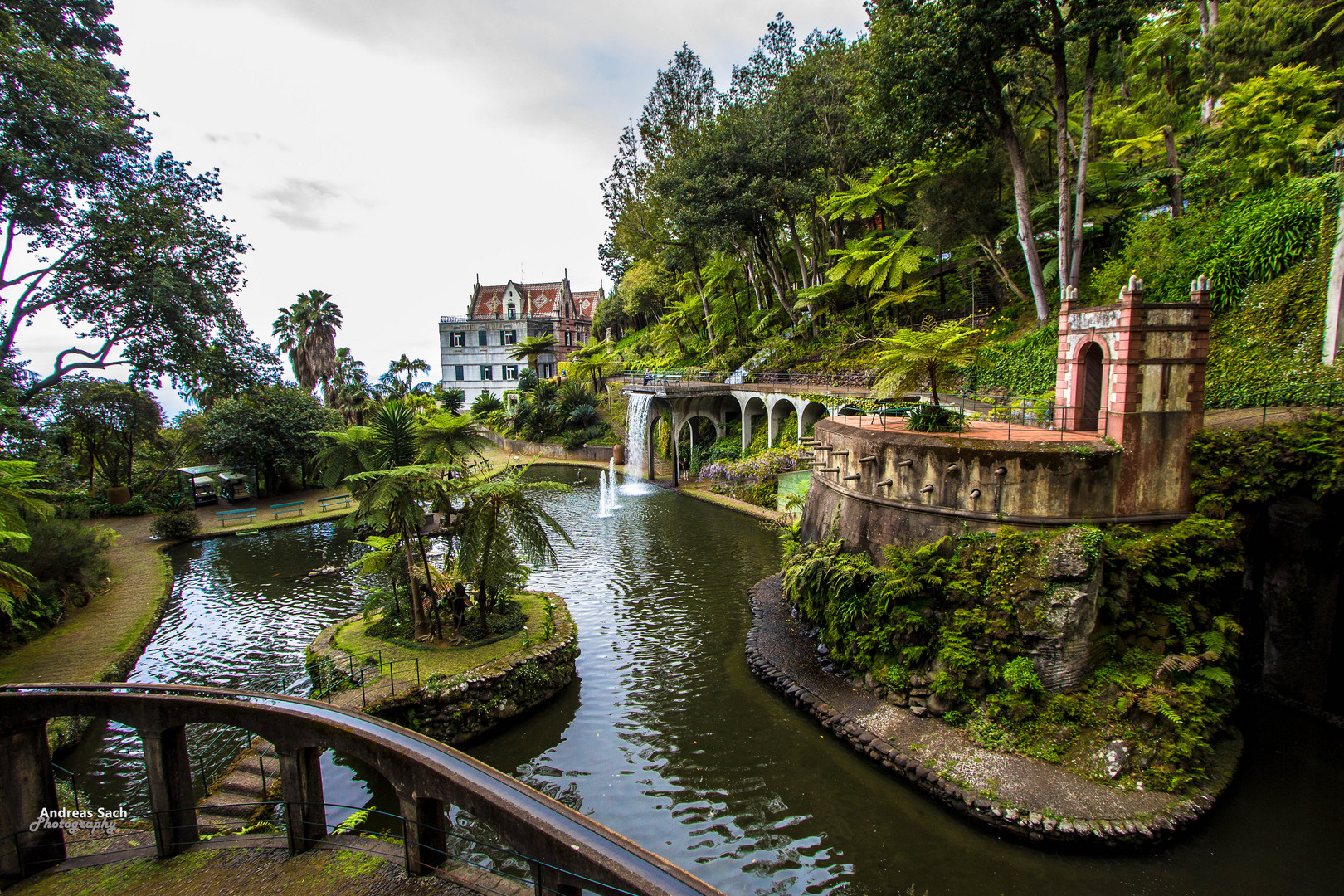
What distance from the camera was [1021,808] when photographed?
26.7 ft

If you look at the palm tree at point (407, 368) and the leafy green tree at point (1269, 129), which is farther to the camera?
the palm tree at point (407, 368)

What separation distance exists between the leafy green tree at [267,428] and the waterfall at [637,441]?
15.7 m

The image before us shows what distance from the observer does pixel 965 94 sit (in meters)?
19.2

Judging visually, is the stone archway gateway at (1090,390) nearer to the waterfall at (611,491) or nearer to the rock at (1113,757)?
the rock at (1113,757)

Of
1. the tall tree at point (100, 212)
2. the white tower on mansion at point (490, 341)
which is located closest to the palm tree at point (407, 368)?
the white tower on mansion at point (490, 341)

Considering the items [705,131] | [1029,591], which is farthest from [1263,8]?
[1029,591]

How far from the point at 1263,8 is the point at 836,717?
29076 millimetres

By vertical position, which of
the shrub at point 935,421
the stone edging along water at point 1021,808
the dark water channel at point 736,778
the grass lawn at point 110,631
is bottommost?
the dark water channel at point 736,778

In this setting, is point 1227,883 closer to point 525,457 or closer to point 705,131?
point 705,131

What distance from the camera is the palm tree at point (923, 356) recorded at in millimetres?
12297

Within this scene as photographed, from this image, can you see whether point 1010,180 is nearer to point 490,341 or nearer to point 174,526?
point 174,526

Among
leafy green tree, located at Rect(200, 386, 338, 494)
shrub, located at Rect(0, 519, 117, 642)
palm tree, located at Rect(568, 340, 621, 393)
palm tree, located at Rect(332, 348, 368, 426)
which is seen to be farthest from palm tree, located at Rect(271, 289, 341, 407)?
shrub, located at Rect(0, 519, 117, 642)

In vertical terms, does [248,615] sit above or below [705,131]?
below

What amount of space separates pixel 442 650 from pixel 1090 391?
1441cm
